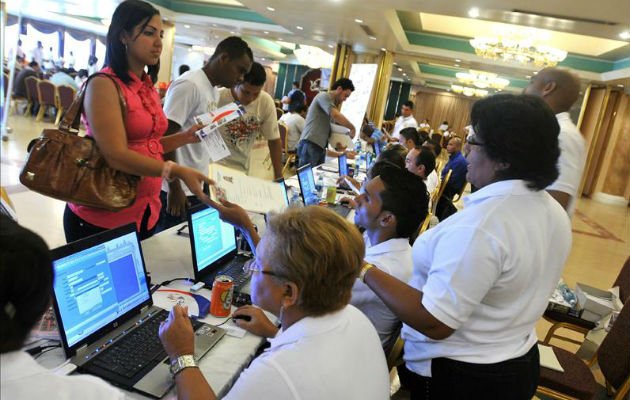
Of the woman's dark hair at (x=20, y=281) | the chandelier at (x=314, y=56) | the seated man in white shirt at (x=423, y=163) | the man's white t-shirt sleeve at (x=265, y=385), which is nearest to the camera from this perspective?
the woman's dark hair at (x=20, y=281)

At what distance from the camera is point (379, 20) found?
769cm

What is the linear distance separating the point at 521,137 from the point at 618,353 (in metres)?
1.52

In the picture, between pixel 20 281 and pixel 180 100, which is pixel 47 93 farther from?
pixel 20 281

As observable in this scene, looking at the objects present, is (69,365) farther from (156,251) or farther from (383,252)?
(383,252)

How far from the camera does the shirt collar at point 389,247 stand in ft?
5.65

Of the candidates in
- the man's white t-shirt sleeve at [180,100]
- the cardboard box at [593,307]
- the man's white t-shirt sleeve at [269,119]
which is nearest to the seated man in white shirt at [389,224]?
the man's white t-shirt sleeve at [180,100]

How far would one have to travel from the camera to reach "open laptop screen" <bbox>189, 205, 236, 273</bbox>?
5.58 ft

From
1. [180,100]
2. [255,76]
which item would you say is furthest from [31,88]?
[180,100]

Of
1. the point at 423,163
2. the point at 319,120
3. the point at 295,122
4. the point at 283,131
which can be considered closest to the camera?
the point at 423,163

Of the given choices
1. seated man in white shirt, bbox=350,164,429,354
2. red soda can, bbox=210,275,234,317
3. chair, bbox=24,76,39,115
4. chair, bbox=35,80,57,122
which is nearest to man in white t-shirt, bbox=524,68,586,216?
seated man in white shirt, bbox=350,164,429,354

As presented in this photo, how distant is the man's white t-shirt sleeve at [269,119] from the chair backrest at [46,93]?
9717 mm

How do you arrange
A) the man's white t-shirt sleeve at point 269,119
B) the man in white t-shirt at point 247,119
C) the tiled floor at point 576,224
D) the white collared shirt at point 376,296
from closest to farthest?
the white collared shirt at point 376,296
the man in white t-shirt at point 247,119
the man's white t-shirt sleeve at point 269,119
the tiled floor at point 576,224

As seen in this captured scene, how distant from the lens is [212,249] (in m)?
1.84

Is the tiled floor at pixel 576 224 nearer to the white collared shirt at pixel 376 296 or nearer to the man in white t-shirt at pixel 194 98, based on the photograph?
the man in white t-shirt at pixel 194 98
